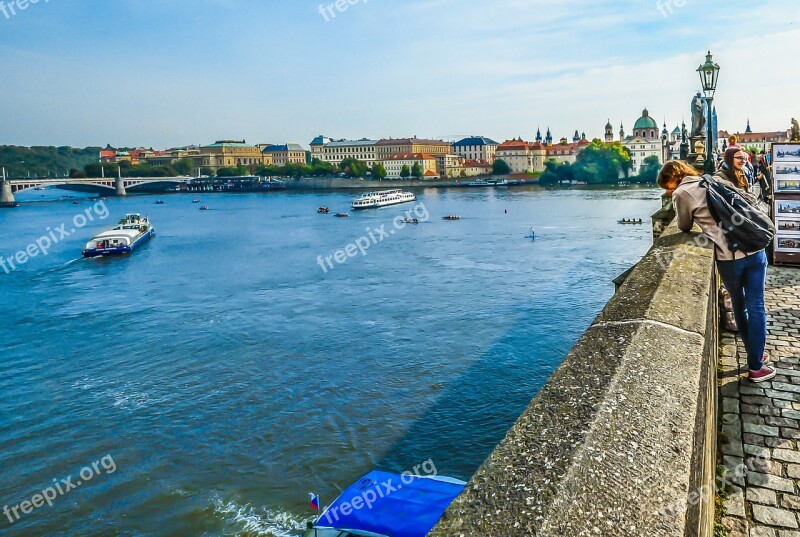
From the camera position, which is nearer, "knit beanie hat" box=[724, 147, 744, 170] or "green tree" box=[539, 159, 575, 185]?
"knit beanie hat" box=[724, 147, 744, 170]

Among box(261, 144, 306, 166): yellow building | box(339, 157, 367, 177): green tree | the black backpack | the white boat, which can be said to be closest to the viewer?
the black backpack

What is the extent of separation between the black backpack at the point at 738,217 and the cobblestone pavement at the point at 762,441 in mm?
1021

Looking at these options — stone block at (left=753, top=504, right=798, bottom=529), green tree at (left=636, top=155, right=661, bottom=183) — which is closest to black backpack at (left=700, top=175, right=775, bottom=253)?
stone block at (left=753, top=504, right=798, bottom=529)

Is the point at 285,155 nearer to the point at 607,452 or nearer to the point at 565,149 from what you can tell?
the point at 565,149

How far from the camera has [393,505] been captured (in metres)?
7.47

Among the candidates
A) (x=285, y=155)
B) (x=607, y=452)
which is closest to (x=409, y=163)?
(x=285, y=155)

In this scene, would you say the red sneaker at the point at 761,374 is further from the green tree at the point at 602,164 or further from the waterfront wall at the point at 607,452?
the green tree at the point at 602,164

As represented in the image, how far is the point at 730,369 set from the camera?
15.8 feet

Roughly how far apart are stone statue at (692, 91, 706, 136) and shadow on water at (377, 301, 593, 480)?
567cm

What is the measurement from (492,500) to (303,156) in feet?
613

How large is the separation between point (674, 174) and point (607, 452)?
12.3 feet

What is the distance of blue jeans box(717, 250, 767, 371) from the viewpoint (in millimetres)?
4238

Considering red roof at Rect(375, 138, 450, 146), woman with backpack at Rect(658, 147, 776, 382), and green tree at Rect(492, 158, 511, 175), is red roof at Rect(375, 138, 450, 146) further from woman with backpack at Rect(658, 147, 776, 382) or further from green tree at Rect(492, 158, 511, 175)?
woman with backpack at Rect(658, 147, 776, 382)

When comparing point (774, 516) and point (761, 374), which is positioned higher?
point (761, 374)
